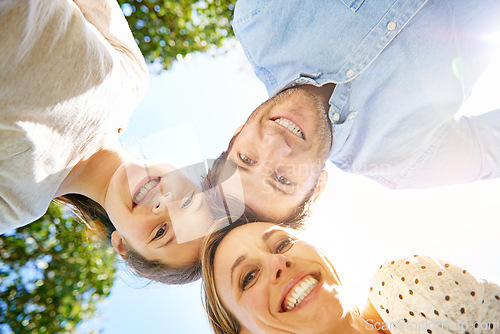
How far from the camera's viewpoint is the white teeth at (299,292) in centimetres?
131

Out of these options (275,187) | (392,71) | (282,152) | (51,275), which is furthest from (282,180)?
(51,275)

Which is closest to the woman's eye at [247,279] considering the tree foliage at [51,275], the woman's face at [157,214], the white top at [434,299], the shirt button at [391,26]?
the woman's face at [157,214]

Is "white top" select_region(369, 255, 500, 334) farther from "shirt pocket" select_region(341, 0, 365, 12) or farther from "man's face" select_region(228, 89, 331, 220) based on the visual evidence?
"shirt pocket" select_region(341, 0, 365, 12)

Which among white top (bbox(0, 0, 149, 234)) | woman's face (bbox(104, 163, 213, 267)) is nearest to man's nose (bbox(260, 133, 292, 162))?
woman's face (bbox(104, 163, 213, 267))

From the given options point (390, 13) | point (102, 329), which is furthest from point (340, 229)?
point (102, 329)

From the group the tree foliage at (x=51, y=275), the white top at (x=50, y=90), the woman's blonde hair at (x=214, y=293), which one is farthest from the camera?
the tree foliage at (x=51, y=275)

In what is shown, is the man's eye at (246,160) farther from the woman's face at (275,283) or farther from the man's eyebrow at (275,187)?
the woman's face at (275,283)

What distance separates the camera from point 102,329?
9.87ft

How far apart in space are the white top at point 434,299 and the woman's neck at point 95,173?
1489 millimetres

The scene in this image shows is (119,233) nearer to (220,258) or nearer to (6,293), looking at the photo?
(220,258)

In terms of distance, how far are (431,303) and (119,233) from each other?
156 centimetres

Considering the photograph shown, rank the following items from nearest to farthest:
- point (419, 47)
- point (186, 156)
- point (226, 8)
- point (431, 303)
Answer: point (431, 303) → point (419, 47) → point (186, 156) → point (226, 8)

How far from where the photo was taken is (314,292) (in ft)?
4.24

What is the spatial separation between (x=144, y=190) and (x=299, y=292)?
0.94m
